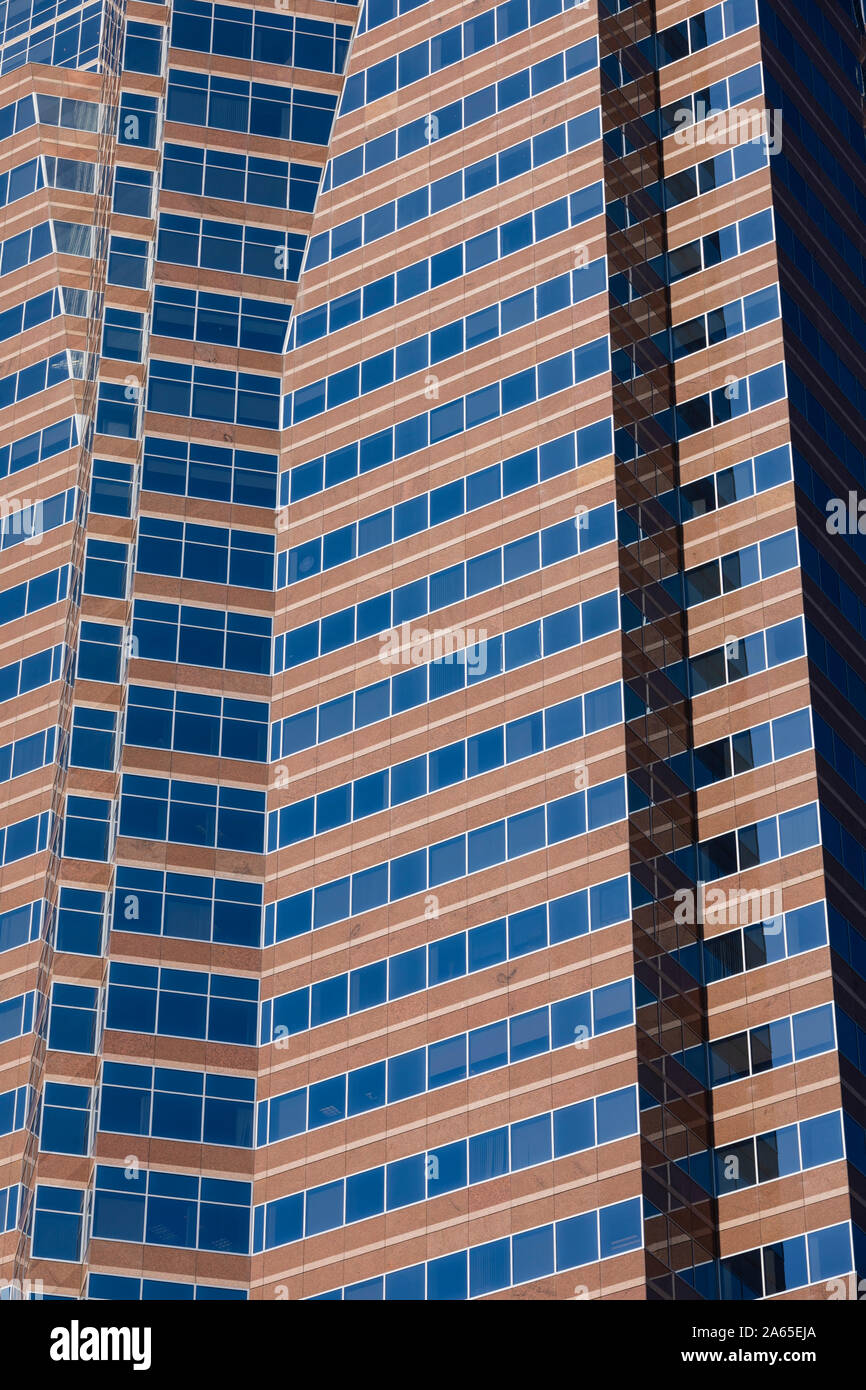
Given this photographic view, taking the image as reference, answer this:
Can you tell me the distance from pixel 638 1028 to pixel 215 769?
2742 cm

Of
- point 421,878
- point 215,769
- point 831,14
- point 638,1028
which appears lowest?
point 638,1028

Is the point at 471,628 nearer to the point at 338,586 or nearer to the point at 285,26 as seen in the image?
the point at 338,586

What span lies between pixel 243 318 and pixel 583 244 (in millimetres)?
18869

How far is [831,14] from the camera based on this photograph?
432ft

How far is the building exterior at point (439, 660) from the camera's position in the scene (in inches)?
3932

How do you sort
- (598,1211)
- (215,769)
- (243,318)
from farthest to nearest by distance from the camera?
(243,318)
(215,769)
(598,1211)

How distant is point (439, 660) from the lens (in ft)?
372

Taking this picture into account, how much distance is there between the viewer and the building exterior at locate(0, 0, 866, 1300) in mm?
99875
